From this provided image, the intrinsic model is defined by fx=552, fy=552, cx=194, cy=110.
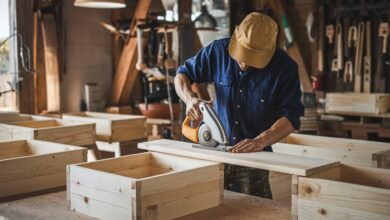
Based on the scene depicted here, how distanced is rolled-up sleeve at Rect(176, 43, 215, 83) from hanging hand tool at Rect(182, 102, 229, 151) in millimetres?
521

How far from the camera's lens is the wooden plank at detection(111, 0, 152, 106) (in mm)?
7414

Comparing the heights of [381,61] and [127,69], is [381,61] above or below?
above

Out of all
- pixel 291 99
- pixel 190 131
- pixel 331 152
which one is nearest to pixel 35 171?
pixel 190 131

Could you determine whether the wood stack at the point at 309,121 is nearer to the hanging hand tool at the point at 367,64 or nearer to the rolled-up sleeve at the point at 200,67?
the hanging hand tool at the point at 367,64

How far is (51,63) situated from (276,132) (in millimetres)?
4655

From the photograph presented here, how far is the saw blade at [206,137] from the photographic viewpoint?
2.98 m

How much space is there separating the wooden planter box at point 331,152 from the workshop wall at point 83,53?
4067 millimetres

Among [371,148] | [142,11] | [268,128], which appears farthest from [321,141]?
[142,11]

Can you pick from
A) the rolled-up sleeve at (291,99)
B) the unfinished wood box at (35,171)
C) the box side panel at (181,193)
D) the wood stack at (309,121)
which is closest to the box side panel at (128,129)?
the unfinished wood box at (35,171)

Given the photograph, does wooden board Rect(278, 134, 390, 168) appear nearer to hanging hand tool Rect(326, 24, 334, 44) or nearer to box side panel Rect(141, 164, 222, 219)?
box side panel Rect(141, 164, 222, 219)

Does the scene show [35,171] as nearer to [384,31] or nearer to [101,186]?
[101,186]

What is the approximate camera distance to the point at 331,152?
148 inches

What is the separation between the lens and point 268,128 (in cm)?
337

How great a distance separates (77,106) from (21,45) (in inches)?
72.8
